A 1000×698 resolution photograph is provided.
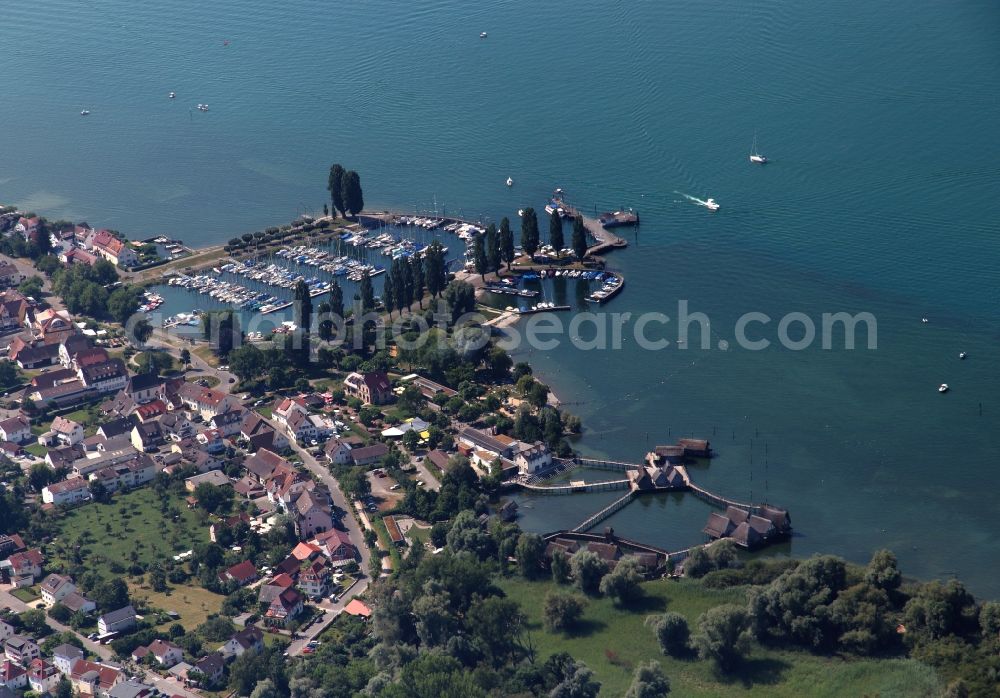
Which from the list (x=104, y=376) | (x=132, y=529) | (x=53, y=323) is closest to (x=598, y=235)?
(x=104, y=376)

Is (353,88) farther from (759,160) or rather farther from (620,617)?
(620,617)

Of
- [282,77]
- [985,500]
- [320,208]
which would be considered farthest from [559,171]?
[985,500]

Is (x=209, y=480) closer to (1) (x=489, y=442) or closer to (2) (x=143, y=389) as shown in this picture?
(2) (x=143, y=389)

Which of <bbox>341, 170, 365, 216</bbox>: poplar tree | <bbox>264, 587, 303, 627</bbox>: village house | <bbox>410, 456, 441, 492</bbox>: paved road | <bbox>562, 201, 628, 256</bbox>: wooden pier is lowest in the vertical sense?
<bbox>264, 587, 303, 627</bbox>: village house

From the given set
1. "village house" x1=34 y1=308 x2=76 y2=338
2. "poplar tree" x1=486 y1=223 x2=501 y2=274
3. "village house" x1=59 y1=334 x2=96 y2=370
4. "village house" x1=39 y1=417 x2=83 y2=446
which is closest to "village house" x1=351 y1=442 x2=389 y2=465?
"village house" x1=39 y1=417 x2=83 y2=446

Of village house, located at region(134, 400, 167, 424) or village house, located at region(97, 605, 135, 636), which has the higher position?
village house, located at region(134, 400, 167, 424)

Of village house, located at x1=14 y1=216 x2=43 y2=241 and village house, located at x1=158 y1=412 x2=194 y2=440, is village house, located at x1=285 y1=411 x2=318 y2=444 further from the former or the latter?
village house, located at x1=14 y1=216 x2=43 y2=241

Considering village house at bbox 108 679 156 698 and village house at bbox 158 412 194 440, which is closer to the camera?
village house at bbox 108 679 156 698
